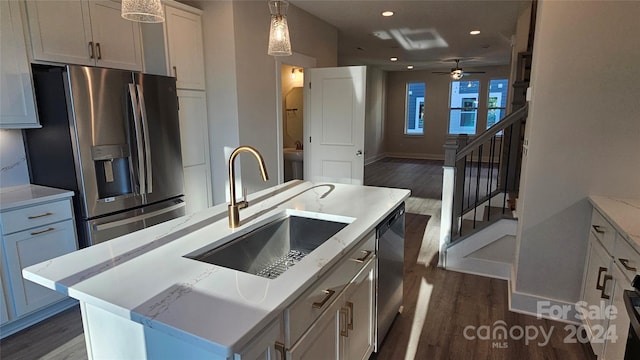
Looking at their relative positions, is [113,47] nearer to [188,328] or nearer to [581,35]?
[188,328]

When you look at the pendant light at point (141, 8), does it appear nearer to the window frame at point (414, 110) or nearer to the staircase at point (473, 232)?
the staircase at point (473, 232)

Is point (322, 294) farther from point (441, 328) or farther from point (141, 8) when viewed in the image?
point (441, 328)

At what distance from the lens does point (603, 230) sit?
2.06 metres

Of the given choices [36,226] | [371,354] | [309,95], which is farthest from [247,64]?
[371,354]

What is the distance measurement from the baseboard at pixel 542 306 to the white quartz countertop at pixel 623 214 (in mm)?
790

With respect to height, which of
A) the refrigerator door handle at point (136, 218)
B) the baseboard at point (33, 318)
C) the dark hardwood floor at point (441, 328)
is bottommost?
the dark hardwood floor at point (441, 328)

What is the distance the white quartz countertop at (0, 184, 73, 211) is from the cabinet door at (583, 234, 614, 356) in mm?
3384

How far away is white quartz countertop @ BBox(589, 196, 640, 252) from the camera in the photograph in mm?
1629

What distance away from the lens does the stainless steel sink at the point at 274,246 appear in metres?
1.55

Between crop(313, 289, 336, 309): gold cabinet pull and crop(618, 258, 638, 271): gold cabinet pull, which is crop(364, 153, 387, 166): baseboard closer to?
crop(618, 258, 638, 271): gold cabinet pull

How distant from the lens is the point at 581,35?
2229 millimetres

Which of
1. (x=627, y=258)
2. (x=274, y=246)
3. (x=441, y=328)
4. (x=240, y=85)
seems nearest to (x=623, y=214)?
(x=627, y=258)

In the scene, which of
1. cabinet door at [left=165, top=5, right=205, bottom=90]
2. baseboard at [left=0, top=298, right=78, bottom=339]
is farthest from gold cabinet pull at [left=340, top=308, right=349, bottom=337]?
cabinet door at [left=165, top=5, right=205, bottom=90]

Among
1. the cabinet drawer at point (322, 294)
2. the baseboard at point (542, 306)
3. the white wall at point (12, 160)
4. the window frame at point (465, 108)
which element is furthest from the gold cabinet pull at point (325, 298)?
the window frame at point (465, 108)
